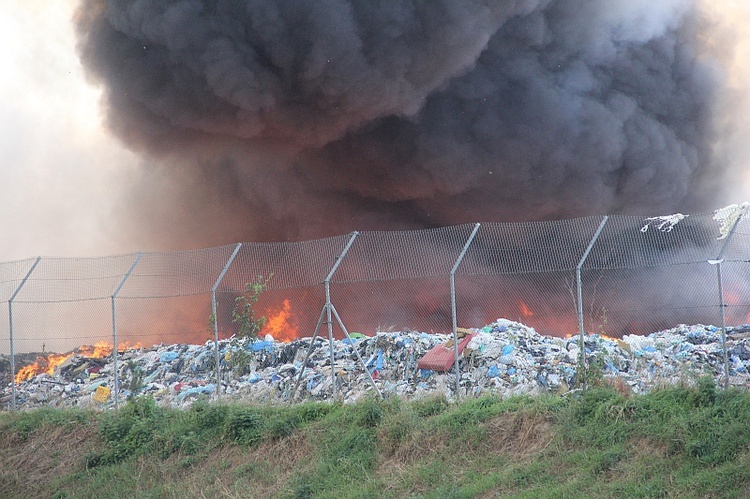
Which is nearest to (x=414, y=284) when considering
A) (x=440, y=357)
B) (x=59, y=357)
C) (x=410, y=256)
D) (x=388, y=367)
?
(x=388, y=367)

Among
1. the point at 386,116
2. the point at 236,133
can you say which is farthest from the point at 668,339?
the point at 236,133

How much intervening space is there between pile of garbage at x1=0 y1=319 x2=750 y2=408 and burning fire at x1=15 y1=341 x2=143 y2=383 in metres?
1.31

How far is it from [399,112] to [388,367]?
14.7 meters

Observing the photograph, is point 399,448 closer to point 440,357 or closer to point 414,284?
point 440,357

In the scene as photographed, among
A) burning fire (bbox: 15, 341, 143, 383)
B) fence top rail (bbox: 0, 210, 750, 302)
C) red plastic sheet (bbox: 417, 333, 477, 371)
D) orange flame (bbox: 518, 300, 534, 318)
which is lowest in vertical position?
burning fire (bbox: 15, 341, 143, 383)

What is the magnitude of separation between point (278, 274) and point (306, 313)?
8103mm

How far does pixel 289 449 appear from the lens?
1118cm

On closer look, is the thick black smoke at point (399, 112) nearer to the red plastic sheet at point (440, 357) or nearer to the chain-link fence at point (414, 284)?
the chain-link fence at point (414, 284)

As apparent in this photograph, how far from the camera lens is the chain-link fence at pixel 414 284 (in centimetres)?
1445

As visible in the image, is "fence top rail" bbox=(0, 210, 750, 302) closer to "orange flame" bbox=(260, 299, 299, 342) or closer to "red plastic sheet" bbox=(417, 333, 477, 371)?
"red plastic sheet" bbox=(417, 333, 477, 371)

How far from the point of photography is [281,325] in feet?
73.4

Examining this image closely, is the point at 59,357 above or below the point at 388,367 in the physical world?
below

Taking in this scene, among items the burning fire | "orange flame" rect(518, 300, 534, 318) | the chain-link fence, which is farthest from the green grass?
"orange flame" rect(518, 300, 534, 318)

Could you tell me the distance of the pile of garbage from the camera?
14375 millimetres
